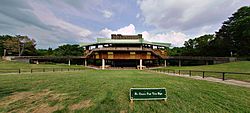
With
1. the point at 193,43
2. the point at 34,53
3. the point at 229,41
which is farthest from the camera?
the point at 34,53

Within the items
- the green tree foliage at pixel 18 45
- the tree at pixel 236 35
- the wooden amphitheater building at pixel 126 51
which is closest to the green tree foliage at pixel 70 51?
the green tree foliage at pixel 18 45

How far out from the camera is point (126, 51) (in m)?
45.1

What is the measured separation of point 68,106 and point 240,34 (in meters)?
52.7

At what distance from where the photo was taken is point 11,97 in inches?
307

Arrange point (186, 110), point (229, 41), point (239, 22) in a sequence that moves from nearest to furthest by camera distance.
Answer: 1. point (186, 110)
2. point (239, 22)
3. point (229, 41)

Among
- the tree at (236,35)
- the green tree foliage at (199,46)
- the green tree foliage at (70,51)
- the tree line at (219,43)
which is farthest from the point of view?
the green tree foliage at (70,51)

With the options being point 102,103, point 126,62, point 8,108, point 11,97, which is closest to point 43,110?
point 8,108

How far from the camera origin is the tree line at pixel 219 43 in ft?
140

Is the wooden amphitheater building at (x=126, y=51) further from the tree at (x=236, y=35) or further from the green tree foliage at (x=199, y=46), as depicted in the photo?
the tree at (x=236, y=35)

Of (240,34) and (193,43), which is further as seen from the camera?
(193,43)

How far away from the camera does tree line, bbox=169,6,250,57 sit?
41.5 m

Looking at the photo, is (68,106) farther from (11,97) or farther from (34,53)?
(34,53)

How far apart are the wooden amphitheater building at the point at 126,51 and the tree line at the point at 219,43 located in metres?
16.4

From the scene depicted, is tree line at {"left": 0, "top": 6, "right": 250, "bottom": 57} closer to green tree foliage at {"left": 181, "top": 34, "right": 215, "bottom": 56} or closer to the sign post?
green tree foliage at {"left": 181, "top": 34, "right": 215, "bottom": 56}
